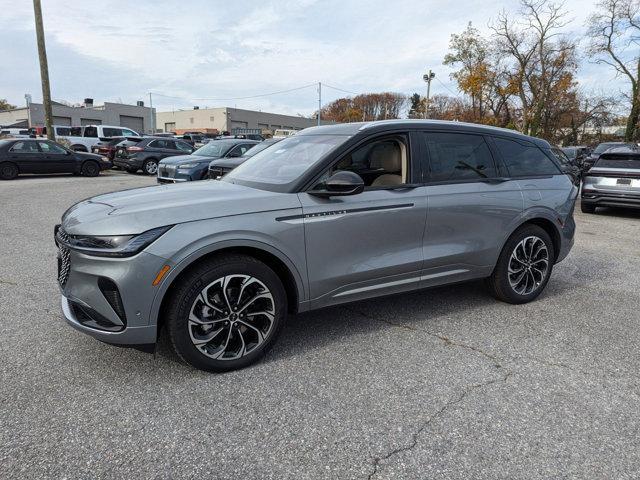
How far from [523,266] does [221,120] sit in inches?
3214

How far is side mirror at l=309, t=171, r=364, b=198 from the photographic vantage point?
3270 millimetres

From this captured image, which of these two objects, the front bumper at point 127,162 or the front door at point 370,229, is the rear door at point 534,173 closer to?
the front door at point 370,229

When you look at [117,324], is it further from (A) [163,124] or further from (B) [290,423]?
(A) [163,124]

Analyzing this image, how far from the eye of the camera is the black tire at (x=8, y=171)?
15711 mm

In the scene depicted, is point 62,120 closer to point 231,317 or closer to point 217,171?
point 217,171

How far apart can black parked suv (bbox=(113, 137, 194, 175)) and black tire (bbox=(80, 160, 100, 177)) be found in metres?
1.44

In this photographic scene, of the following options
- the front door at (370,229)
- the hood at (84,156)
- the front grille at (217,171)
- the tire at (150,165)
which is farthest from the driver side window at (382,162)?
the tire at (150,165)

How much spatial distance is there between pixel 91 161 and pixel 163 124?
80574 millimetres

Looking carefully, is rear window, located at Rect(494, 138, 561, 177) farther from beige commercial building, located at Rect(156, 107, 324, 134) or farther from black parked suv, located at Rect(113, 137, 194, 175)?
beige commercial building, located at Rect(156, 107, 324, 134)

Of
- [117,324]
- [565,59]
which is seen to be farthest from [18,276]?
[565,59]

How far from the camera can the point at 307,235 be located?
3.33 meters

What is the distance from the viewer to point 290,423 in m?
2.65

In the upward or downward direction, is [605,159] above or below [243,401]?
above

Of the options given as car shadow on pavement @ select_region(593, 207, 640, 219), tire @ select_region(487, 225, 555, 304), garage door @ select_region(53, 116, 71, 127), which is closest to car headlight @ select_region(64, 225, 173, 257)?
tire @ select_region(487, 225, 555, 304)
